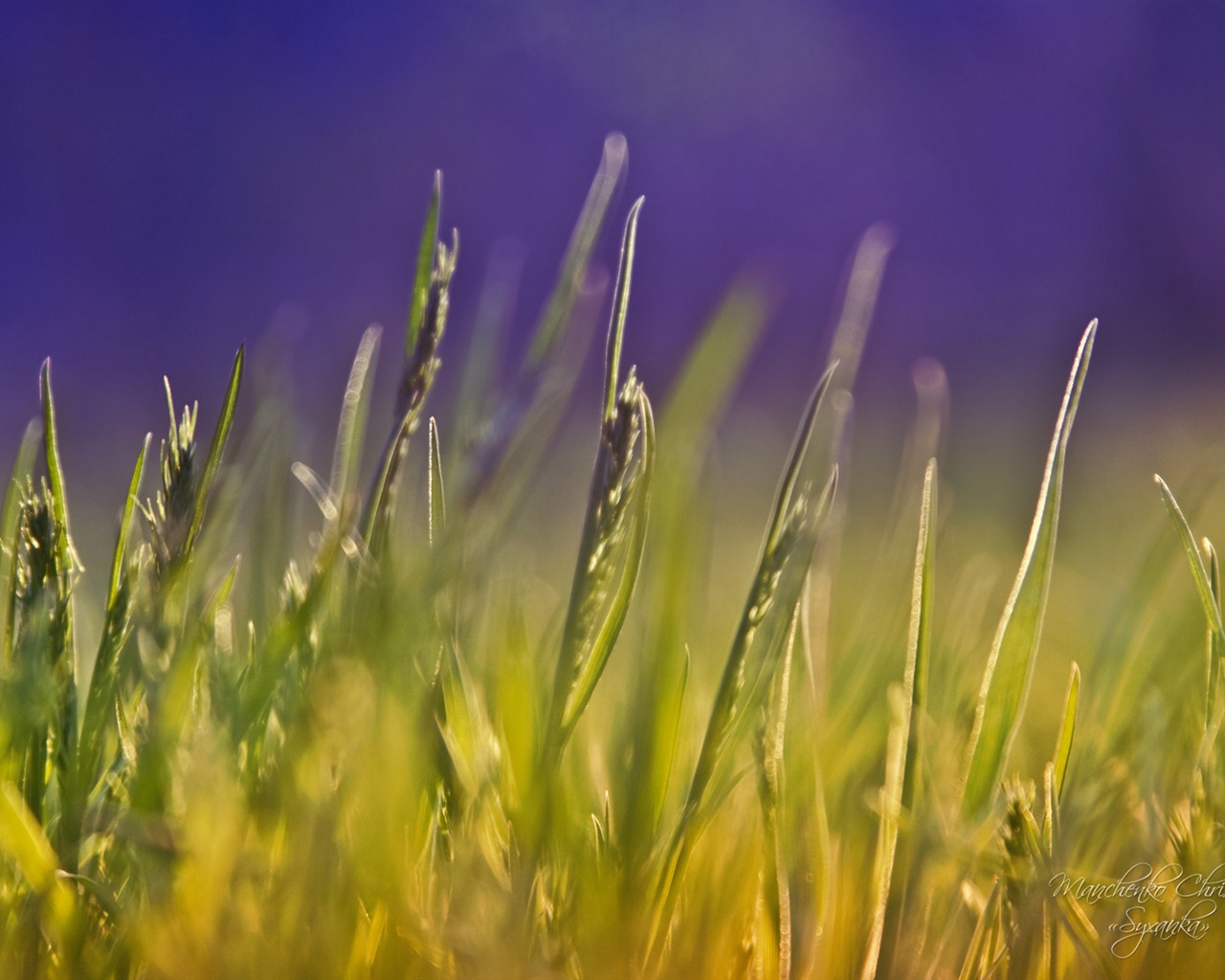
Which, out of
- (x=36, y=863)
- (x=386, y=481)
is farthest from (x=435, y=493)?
(x=36, y=863)

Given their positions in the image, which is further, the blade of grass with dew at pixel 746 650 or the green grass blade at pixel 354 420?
the green grass blade at pixel 354 420

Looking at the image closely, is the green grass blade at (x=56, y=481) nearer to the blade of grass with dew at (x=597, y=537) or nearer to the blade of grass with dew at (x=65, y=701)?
the blade of grass with dew at (x=65, y=701)

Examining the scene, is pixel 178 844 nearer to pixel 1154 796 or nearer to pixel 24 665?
pixel 24 665

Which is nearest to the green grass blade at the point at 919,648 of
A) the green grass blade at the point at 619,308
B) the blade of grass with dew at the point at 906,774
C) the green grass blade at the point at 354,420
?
the blade of grass with dew at the point at 906,774

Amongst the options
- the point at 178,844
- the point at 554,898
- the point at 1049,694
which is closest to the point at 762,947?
the point at 554,898

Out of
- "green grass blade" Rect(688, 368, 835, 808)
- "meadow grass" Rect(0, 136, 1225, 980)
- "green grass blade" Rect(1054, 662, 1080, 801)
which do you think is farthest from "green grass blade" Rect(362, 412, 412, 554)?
"green grass blade" Rect(1054, 662, 1080, 801)

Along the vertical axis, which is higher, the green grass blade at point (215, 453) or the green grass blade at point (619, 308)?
the green grass blade at point (619, 308)
